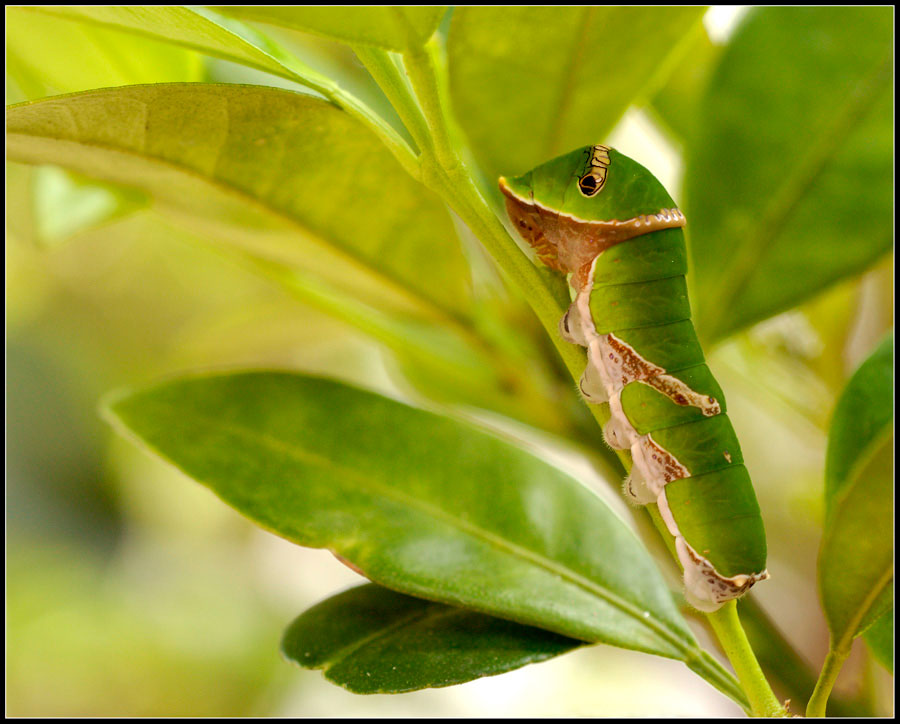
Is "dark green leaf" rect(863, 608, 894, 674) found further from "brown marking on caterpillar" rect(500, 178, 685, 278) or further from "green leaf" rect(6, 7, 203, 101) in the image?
"green leaf" rect(6, 7, 203, 101)

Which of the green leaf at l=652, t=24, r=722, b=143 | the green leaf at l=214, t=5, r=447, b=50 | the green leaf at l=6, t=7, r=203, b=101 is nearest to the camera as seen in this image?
the green leaf at l=214, t=5, r=447, b=50

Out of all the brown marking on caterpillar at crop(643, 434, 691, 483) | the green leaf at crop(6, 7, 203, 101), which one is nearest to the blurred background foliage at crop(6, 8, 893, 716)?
the green leaf at crop(6, 7, 203, 101)

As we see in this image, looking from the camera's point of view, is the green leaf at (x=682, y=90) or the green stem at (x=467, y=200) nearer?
the green stem at (x=467, y=200)

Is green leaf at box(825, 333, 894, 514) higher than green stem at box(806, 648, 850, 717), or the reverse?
green leaf at box(825, 333, 894, 514)

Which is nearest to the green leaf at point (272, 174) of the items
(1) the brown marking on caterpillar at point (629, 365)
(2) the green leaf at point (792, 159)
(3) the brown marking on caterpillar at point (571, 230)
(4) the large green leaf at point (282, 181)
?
(4) the large green leaf at point (282, 181)

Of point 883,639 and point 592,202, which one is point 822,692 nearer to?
point 883,639

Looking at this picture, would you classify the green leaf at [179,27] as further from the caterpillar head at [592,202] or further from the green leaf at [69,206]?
the green leaf at [69,206]

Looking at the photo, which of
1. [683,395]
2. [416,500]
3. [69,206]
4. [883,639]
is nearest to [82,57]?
[69,206]
